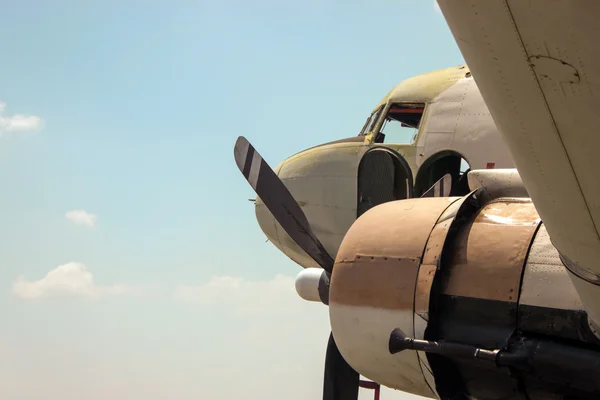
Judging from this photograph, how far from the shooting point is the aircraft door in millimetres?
10219

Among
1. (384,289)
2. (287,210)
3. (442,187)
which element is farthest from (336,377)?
(384,289)

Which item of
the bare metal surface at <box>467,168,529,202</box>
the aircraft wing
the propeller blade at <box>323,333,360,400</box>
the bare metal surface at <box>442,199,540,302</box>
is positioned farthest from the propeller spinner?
the aircraft wing

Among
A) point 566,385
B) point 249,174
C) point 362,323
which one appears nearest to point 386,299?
point 362,323

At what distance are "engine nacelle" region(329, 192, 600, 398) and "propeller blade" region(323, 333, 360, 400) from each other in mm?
2359

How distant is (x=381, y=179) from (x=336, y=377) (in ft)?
10.7

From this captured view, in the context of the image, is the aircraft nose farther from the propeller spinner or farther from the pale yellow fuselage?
the propeller spinner

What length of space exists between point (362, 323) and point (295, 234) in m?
2.15

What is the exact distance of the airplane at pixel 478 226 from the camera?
8.87 feet

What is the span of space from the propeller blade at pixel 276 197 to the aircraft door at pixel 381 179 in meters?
2.36

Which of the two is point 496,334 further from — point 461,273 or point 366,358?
point 366,358

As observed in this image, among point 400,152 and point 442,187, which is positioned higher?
point 400,152

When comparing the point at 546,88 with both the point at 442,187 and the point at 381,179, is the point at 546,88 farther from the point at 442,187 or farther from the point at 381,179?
the point at 381,179

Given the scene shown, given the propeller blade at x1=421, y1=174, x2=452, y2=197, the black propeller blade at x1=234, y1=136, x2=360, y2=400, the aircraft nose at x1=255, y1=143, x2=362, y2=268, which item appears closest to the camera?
the propeller blade at x1=421, y1=174, x2=452, y2=197

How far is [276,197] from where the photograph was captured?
26.0 feet
